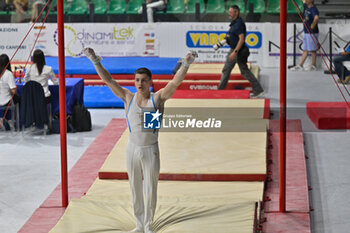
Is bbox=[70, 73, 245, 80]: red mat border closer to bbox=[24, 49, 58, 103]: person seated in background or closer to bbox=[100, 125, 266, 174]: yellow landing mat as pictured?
bbox=[24, 49, 58, 103]: person seated in background

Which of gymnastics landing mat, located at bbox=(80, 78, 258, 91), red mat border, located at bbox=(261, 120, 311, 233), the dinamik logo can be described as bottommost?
red mat border, located at bbox=(261, 120, 311, 233)

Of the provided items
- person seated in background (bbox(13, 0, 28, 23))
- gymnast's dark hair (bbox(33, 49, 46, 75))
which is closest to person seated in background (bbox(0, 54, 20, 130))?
gymnast's dark hair (bbox(33, 49, 46, 75))

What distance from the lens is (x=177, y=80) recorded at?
17.9 ft

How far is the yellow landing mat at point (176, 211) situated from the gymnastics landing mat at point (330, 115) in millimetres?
3474

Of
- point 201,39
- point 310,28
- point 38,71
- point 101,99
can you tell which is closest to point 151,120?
point 38,71

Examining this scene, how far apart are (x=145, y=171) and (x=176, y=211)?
0.74 m

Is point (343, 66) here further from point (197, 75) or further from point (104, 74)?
point (104, 74)

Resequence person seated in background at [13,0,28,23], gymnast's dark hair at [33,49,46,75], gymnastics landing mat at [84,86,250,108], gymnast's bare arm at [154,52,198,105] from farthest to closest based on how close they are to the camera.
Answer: person seated in background at [13,0,28,23], gymnastics landing mat at [84,86,250,108], gymnast's dark hair at [33,49,46,75], gymnast's bare arm at [154,52,198,105]

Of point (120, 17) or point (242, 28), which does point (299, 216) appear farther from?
point (120, 17)

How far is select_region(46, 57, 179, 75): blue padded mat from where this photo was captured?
13.4 m

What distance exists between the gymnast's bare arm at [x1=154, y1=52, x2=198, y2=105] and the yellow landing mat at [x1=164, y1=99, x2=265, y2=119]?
4.52 m

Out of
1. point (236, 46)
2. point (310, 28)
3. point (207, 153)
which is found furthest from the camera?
point (310, 28)

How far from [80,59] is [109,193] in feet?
27.0

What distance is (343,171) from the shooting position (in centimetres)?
822
